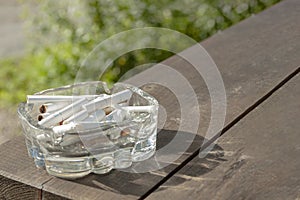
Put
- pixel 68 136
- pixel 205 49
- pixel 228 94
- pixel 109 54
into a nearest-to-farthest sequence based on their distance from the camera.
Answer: pixel 68 136 < pixel 228 94 < pixel 205 49 < pixel 109 54

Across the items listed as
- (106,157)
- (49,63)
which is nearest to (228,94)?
(106,157)

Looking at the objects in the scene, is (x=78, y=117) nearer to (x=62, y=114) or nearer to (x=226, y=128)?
(x=62, y=114)

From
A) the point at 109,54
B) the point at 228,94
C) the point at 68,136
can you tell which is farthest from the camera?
the point at 109,54

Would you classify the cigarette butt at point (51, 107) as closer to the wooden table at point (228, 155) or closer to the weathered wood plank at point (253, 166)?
the wooden table at point (228, 155)

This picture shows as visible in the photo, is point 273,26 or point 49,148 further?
point 273,26

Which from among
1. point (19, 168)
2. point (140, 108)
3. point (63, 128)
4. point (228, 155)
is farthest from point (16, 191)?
point (228, 155)

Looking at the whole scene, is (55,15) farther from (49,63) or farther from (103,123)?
(103,123)

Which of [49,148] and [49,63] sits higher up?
[49,148]

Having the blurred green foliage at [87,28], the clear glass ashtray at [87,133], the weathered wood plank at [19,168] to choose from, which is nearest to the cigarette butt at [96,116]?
the clear glass ashtray at [87,133]
